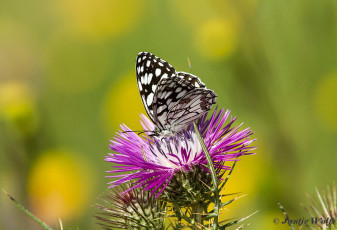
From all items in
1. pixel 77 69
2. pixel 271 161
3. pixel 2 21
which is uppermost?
pixel 2 21

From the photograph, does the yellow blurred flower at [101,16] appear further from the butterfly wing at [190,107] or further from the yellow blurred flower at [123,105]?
the butterfly wing at [190,107]

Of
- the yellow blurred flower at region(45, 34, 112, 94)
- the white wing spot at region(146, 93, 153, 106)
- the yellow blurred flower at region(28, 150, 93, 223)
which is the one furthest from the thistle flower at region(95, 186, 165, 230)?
the yellow blurred flower at region(45, 34, 112, 94)

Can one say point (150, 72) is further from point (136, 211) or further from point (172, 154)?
point (136, 211)

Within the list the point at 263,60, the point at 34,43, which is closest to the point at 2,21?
the point at 34,43

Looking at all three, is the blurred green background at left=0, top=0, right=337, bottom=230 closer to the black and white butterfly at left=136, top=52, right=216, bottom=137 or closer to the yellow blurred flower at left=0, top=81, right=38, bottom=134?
the yellow blurred flower at left=0, top=81, right=38, bottom=134

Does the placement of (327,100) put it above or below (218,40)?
below

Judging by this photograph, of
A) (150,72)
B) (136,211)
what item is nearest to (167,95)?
(150,72)

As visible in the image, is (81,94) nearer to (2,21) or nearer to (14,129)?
(2,21)
